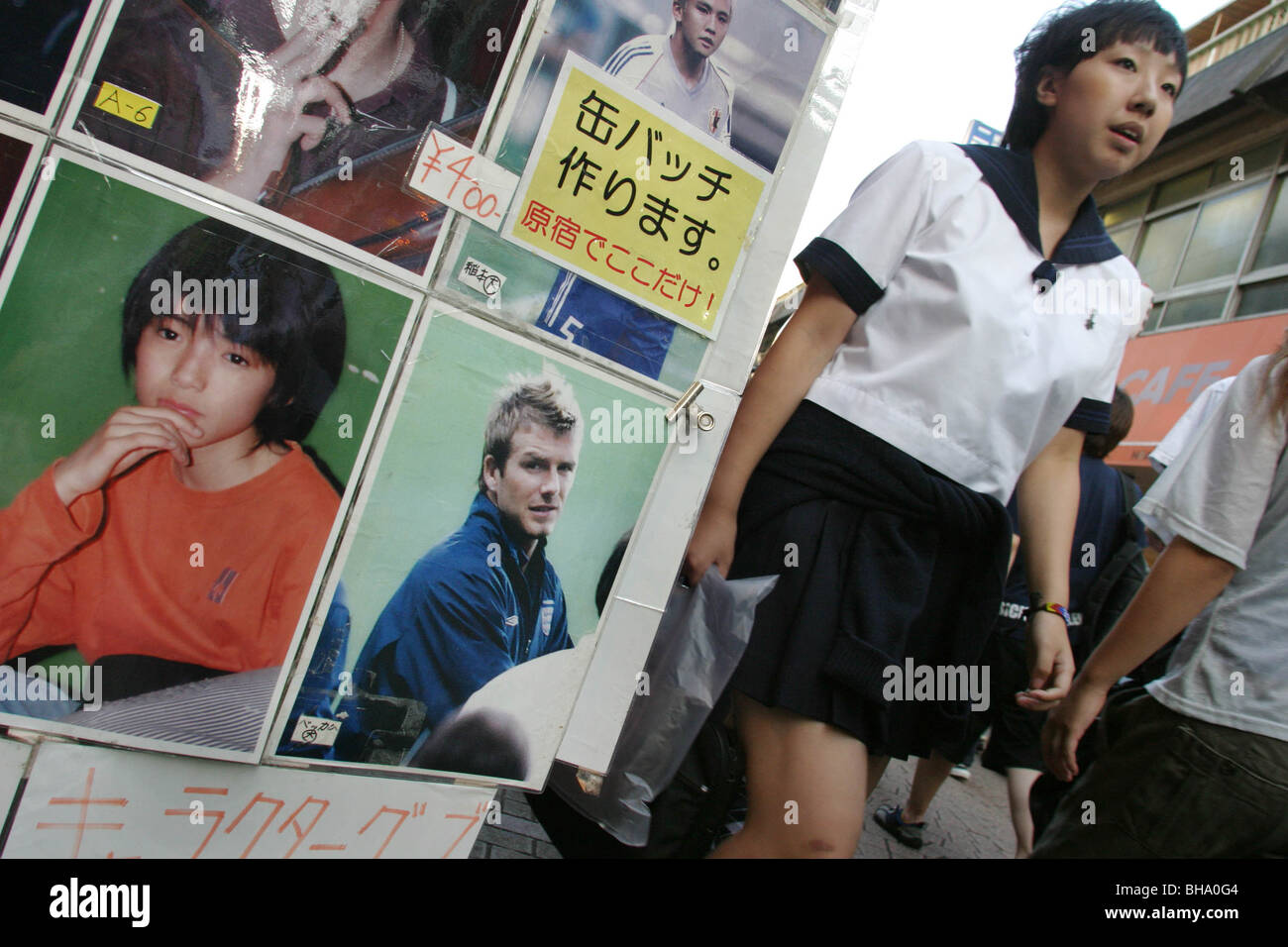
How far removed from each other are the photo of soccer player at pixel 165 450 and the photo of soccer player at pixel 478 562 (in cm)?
7

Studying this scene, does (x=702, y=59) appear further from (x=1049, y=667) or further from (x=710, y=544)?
(x=1049, y=667)

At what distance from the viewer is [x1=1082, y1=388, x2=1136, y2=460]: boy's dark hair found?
3.14m

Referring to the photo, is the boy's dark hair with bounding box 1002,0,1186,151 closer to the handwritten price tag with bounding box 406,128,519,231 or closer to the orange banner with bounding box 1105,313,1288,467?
the handwritten price tag with bounding box 406,128,519,231

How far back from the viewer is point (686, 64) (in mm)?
1228

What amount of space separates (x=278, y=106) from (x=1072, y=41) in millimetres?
1538

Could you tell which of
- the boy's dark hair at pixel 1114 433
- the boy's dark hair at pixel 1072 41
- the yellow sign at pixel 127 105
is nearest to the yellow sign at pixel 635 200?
the yellow sign at pixel 127 105

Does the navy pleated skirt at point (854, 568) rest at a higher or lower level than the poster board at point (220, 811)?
higher

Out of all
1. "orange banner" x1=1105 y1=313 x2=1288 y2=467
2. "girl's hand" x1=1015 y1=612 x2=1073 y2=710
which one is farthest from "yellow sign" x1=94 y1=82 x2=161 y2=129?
"orange banner" x1=1105 y1=313 x2=1288 y2=467

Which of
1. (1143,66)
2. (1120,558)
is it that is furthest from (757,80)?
(1120,558)

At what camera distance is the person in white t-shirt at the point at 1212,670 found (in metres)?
1.46

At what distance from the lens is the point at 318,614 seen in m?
1.14

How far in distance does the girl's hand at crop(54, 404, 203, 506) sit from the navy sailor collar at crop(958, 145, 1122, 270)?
1483 millimetres

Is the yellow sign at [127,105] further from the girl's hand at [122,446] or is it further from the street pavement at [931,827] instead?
the street pavement at [931,827]

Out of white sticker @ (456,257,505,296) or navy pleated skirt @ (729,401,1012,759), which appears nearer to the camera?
white sticker @ (456,257,505,296)
